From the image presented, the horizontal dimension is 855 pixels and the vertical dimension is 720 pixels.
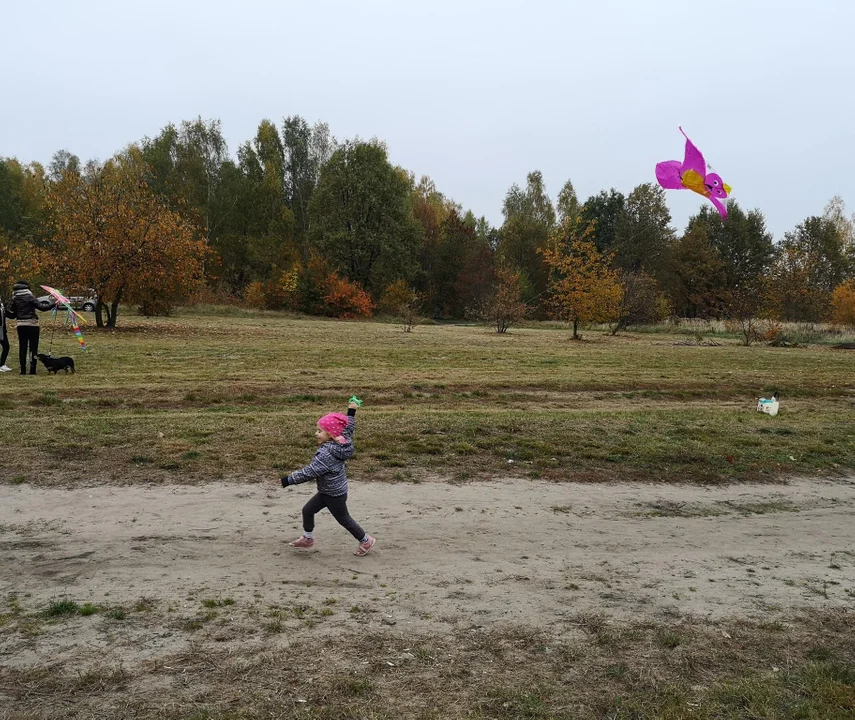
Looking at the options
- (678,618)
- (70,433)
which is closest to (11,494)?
(70,433)

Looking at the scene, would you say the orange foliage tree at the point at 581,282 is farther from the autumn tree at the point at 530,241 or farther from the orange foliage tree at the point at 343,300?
the autumn tree at the point at 530,241

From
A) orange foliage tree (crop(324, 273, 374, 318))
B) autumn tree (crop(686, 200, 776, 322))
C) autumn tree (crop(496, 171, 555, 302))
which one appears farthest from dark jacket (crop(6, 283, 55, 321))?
autumn tree (crop(686, 200, 776, 322))

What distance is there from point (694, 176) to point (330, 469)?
316 inches

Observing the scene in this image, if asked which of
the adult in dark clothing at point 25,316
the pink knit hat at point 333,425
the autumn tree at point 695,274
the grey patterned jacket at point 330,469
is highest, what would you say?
the autumn tree at point 695,274

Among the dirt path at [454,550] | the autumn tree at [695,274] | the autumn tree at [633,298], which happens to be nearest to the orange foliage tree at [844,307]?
the autumn tree at [633,298]

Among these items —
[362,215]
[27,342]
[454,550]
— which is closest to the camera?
[454,550]

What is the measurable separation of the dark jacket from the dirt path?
28.4 feet

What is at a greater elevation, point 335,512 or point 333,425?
point 333,425

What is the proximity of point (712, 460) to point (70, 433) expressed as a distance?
8.51 metres

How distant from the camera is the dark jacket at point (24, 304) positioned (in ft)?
43.8

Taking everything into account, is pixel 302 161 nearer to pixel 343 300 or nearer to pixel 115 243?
pixel 343 300

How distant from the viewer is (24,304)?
13.5 metres

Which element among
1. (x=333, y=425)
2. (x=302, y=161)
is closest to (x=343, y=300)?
(x=302, y=161)

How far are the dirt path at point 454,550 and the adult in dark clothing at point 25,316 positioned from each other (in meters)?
8.60
